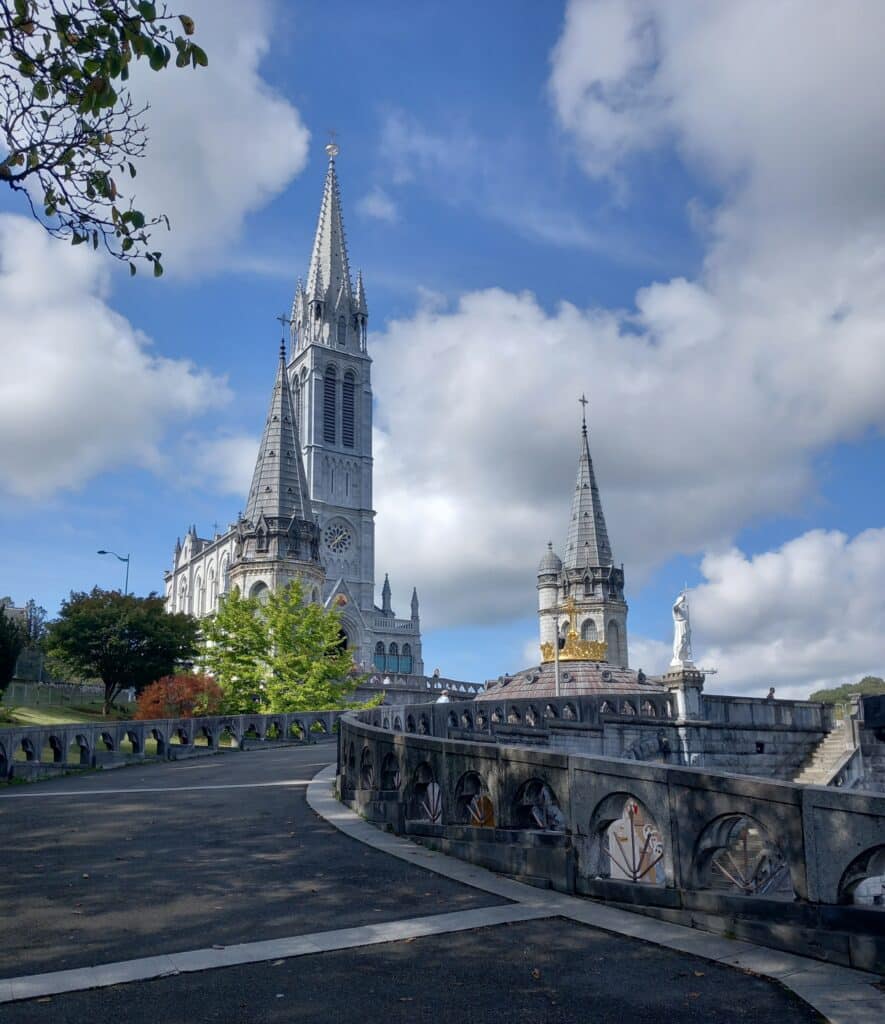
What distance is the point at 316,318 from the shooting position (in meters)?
109

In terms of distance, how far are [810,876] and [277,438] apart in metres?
68.5

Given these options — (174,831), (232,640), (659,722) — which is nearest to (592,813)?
(174,831)

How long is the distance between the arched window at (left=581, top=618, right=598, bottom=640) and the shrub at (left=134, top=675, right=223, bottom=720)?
50.4 m

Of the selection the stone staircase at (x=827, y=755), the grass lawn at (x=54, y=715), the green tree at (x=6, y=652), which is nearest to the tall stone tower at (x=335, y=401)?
the grass lawn at (x=54, y=715)

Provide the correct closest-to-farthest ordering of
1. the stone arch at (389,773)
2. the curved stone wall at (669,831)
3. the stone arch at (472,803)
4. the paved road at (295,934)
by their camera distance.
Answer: the paved road at (295,934) < the curved stone wall at (669,831) < the stone arch at (472,803) < the stone arch at (389,773)

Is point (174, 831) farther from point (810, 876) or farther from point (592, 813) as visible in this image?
point (810, 876)

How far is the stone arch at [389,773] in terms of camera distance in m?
12.7

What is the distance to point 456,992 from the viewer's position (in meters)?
5.89

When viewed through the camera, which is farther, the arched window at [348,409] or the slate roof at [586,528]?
the arched window at [348,409]

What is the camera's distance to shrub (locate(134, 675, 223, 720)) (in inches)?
1715

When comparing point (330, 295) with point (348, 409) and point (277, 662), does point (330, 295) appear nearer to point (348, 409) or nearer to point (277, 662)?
point (348, 409)

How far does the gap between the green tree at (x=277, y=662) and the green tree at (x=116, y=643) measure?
10969 millimetres

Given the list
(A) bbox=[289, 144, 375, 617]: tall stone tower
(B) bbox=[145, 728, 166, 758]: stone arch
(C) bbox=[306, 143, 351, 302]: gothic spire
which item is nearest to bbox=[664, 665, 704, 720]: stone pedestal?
(B) bbox=[145, 728, 166, 758]: stone arch

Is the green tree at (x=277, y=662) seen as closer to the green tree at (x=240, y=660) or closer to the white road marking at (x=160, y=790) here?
the green tree at (x=240, y=660)
